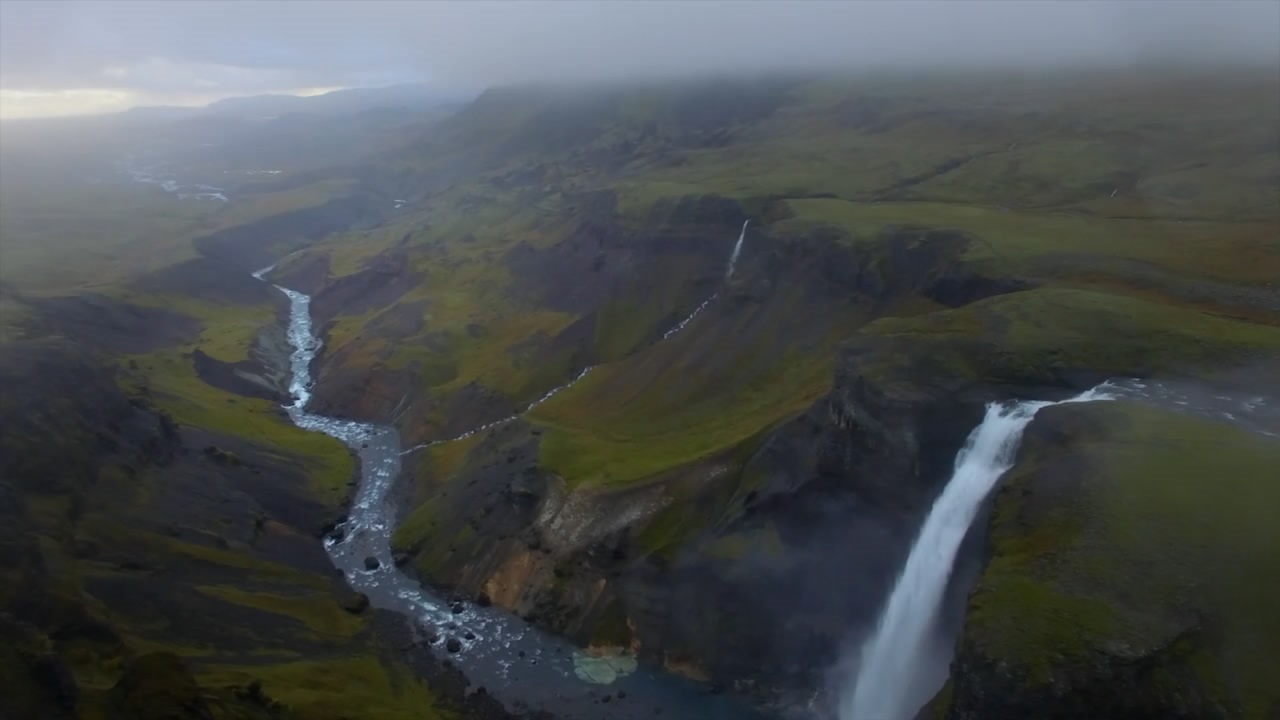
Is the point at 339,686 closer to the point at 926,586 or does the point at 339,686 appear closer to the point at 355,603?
the point at 355,603

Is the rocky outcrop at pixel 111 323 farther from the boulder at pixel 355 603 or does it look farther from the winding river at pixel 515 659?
the boulder at pixel 355 603

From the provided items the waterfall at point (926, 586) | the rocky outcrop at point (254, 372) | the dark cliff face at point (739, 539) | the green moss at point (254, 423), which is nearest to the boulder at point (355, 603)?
the dark cliff face at point (739, 539)

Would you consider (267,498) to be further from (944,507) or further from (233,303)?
(233,303)

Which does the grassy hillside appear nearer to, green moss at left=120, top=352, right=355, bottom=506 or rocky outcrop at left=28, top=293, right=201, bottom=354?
green moss at left=120, top=352, right=355, bottom=506

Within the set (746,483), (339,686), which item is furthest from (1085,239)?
(339,686)

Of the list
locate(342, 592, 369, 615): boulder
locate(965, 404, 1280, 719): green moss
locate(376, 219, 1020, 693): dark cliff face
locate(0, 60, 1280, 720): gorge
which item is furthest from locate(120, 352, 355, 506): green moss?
locate(965, 404, 1280, 719): green moss

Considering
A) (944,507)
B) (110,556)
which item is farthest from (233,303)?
(944,507)
